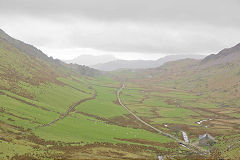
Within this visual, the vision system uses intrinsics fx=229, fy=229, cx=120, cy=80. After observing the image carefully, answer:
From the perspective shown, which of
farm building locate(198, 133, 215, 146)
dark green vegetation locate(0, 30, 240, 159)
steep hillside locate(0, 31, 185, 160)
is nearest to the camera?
steep hillside locate(0, 31, 185, 160)

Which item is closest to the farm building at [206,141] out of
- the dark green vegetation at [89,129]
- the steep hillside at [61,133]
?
the dark green vegetation at [89,129]

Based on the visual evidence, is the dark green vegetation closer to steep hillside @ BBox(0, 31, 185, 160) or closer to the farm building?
steep hillside @ BBox(0, 31, 185, 160)

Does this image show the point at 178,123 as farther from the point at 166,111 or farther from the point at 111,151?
the point at 111,151

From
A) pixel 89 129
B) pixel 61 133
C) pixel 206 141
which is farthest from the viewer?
pixel 89 129

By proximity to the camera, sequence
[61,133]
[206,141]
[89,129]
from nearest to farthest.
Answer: [61,133]
[206,141]
[89,129]

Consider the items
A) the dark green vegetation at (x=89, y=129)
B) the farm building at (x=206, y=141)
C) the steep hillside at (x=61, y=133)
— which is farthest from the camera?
the farm building at (x=206, y=141)

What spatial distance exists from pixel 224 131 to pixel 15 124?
95586mm

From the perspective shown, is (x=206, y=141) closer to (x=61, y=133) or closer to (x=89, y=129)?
(x=89, y=129)

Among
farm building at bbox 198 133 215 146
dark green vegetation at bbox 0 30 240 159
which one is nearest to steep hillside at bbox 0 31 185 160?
dark green vegetation at bbox 0 30 240 159

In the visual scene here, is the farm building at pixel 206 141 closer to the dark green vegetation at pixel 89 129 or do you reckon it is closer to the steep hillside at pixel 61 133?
the dark green vegetation at pixel 89 129

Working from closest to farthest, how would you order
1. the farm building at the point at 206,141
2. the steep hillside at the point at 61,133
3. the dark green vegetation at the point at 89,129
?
the steep hillside at the point at 61,133, the dark green vegetation at the point at 89,129, the farm building at the point at 206,141

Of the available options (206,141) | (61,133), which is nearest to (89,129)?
(61,133)

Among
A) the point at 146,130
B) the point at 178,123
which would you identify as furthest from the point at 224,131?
the point at 146,130

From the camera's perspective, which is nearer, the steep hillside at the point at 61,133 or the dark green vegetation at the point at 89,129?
the steep hillside at the point at 61,133
